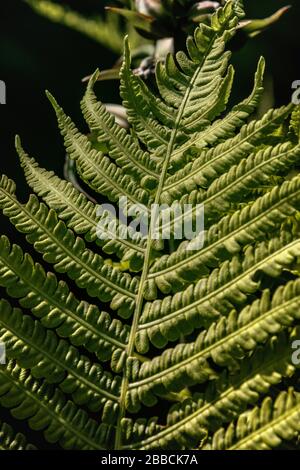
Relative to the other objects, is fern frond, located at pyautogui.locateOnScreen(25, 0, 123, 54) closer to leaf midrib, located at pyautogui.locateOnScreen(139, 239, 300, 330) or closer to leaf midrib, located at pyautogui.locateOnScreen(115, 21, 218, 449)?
leaf midrib, located at pyautogui.locateOnScreen(115, 21, 218, 449)

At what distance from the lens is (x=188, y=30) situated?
0.78m

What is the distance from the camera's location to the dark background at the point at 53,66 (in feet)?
3.81

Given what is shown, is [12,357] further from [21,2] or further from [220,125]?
[21,2]

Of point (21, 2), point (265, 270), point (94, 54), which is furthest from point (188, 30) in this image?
point (21, 2)

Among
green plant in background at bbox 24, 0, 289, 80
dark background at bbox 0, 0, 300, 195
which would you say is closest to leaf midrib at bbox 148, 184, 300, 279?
green plant in background at bbox 24, 0, 289, 80

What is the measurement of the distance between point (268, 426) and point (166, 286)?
0.12m

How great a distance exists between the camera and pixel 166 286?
45 cm

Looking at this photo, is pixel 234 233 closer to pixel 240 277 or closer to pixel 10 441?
pixel 240 277

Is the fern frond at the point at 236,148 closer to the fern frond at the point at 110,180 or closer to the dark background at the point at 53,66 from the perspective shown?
the fern frond at the point at 110,180

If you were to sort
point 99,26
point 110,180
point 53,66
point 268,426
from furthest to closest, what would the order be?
point 53,66 < point 99,26 < point 110,180 < point 268,426

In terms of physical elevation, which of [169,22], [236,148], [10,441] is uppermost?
[169,22]

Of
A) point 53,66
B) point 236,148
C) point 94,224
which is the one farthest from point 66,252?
point 53,66

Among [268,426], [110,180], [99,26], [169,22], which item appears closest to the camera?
[268,426]

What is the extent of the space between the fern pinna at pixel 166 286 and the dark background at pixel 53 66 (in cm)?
60
